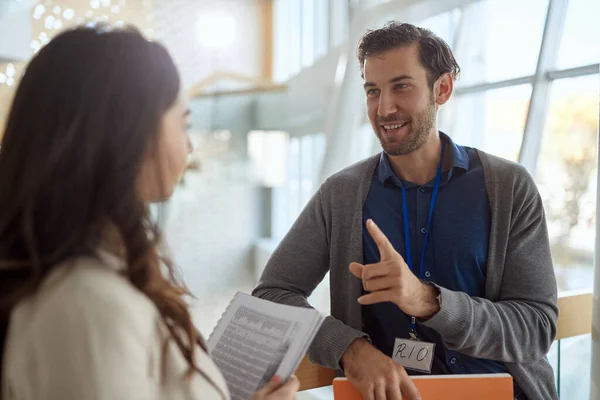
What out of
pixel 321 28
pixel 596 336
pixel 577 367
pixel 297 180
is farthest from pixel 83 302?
pixel 297 180

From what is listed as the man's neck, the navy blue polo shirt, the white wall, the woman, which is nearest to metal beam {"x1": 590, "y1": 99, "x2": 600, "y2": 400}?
the navy blue polo shirt

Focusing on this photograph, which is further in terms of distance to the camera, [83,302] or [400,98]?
[400,98]

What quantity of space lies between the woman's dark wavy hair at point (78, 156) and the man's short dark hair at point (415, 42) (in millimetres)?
1132

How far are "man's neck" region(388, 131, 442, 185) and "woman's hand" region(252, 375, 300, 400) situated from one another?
3.06 ft

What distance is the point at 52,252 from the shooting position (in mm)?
780

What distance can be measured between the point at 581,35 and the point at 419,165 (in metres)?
2.07

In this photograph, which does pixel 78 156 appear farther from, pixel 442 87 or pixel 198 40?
pixel 198 40

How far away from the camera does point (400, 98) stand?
1.85 m

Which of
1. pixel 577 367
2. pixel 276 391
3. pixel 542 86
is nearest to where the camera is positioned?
pixel 276 391

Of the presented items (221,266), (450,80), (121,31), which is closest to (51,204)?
(121,31)

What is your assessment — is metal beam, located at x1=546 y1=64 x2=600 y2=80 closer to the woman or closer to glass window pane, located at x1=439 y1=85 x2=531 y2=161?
glass window pane, located at x1=439 y1=85 x2=531 y2=161

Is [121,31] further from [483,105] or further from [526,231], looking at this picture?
[483,105]

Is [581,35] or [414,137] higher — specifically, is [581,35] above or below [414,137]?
above

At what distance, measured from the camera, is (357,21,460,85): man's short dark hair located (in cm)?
184
